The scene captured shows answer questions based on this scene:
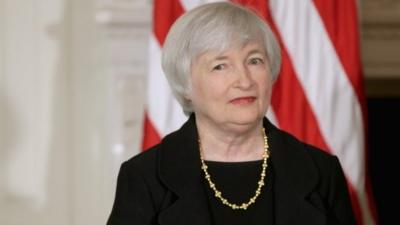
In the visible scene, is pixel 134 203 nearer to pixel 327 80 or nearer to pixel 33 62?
pixel 327 80

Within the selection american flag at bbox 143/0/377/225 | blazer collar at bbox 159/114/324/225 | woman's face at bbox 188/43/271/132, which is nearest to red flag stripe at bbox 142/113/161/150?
american flag at bbox 143/0/377/225

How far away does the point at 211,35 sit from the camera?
1.82 metres

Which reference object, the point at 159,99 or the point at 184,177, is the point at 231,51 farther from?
the point at 159,99

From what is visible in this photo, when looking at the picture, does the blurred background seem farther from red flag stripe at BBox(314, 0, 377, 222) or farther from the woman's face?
the woman's face

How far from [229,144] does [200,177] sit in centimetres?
11

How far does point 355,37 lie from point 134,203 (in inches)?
48.6

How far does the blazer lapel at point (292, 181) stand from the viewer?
1.84 m

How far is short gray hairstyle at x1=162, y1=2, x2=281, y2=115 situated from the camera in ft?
5.98

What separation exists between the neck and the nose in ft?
0.44

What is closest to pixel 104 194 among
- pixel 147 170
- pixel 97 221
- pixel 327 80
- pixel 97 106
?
pixel 97 221

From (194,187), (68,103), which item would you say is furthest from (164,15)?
Answer: (194,187)

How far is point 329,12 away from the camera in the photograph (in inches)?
107

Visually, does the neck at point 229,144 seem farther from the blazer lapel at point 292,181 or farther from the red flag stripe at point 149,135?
the red flag stripe at point 149,135

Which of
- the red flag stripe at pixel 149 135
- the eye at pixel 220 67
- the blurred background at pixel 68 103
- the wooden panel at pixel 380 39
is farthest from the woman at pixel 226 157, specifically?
the wooden panel at pixel 380 39
